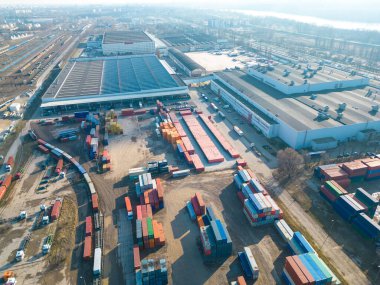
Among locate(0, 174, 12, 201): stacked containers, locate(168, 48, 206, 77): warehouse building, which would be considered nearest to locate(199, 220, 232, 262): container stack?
locate(0, 174, 12, 201): stacked containers

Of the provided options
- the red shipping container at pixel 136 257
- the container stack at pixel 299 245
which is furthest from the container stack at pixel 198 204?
the container stack at pixel 299 245

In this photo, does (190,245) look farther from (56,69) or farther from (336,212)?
(56,69)

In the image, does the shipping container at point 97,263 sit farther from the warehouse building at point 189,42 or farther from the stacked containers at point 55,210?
the warehouse building at point 189,42

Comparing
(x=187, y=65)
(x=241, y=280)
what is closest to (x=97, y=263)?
(x=241, y=280)

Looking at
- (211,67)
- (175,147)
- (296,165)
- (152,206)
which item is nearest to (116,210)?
(152,206)

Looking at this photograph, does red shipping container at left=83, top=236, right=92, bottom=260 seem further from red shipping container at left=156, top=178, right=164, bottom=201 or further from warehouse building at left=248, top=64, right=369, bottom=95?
warehouse building at left=248, top=64, right=369, bottom=95
